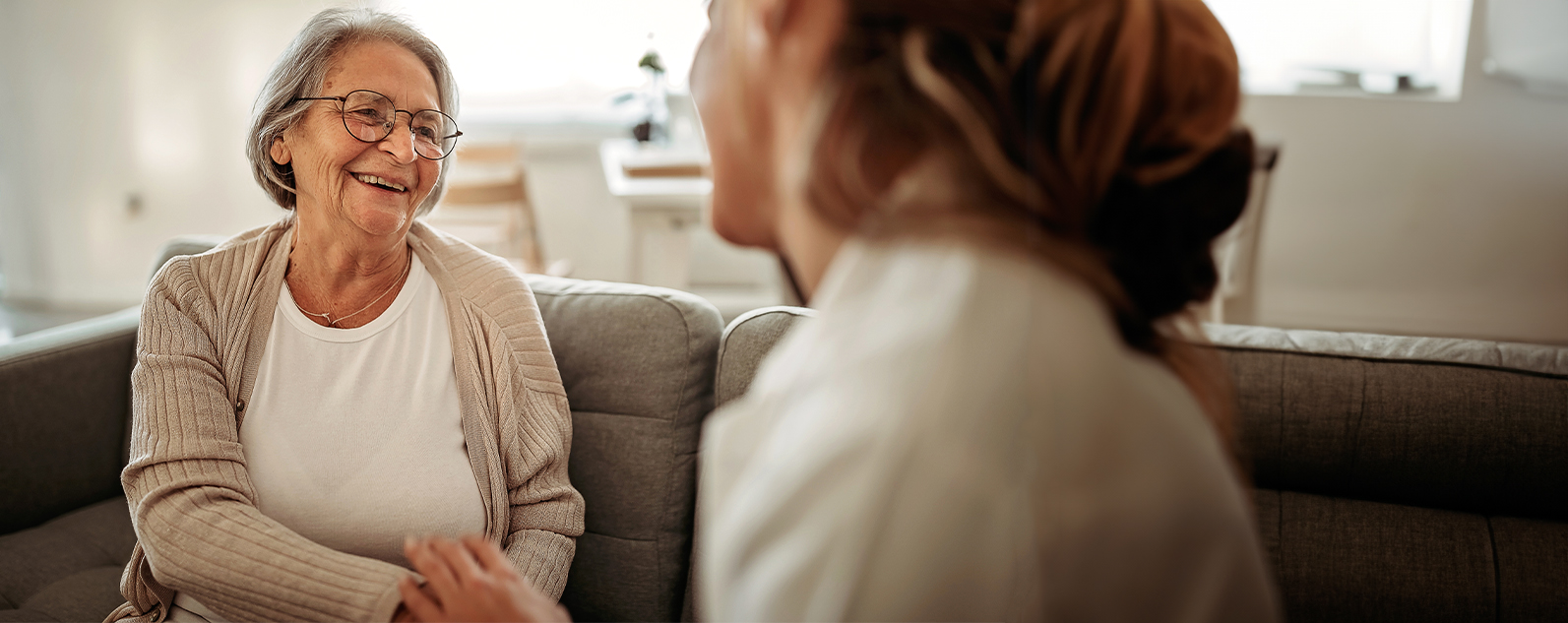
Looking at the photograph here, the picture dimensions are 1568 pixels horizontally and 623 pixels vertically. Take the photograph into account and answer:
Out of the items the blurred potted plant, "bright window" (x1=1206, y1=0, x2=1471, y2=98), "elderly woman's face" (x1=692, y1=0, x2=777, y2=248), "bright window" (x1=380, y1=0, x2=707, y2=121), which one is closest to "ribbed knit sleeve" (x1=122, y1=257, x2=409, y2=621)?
"elderly woman's face" (x1=692, y1=0, x2=777, y2=248)

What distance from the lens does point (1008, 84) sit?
0.42 m

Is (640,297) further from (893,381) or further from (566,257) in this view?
(566,257)

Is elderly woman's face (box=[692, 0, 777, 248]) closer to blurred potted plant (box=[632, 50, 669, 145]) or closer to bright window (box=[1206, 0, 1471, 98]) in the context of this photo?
blurred potted plant (box=[632, 50, 669, 145])

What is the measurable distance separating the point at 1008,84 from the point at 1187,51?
92mm

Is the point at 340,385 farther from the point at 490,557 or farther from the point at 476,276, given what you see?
the point at 490,557

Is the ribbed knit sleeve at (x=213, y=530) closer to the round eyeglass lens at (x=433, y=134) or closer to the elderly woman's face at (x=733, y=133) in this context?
the round eyeglass lens at (x=433, y=134)

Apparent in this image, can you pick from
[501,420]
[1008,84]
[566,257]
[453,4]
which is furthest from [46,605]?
[453,4]

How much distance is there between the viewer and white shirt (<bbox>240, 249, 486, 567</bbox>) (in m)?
1.21

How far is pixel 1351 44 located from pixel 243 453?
3815 millimetres

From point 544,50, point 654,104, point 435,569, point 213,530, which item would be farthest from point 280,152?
point 544,50

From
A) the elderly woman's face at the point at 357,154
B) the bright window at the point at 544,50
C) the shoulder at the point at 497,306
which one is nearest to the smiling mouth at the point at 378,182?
the elderly woman's face at the point at 357,154

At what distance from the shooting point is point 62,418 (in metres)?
1.52

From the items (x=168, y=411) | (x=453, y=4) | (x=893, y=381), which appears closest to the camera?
(x=893, y=381)

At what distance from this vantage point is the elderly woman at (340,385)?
3.61ft
